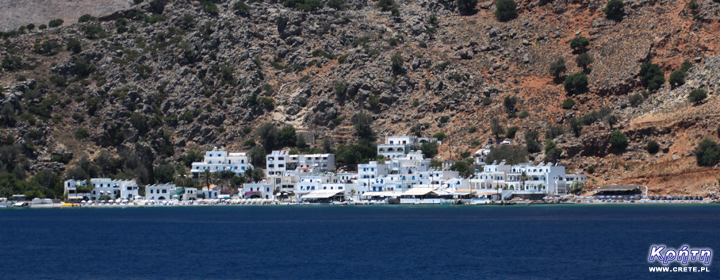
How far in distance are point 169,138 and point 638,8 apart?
65152 mm

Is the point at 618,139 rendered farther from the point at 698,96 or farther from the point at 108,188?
the point at 108,188

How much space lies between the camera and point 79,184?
125 meters

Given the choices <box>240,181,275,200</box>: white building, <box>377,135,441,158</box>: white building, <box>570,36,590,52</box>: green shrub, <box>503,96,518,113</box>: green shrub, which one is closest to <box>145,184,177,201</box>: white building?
<box>240,181,275,200</box>: white building

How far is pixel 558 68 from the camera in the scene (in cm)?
12825

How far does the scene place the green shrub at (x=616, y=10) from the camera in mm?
133250

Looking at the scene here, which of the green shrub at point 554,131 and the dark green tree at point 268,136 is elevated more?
the dark green tree at point 268,136

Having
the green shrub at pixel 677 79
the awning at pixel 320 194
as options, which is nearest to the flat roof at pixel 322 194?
the awning at pixel 320 194

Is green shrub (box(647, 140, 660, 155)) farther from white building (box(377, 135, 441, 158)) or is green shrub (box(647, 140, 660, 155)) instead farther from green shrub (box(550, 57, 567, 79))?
white building (box(377, 135, 441, 158))

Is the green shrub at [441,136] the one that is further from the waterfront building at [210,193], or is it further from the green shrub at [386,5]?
the green shrub at [386,5]

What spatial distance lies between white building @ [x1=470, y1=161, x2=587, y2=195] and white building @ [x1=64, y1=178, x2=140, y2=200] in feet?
141

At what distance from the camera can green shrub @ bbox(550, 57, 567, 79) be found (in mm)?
128375

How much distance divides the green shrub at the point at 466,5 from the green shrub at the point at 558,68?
2442 cm

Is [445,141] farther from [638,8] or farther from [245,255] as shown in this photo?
[245,255]

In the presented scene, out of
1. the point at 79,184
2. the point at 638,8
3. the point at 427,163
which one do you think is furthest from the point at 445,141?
the point at 79,184
